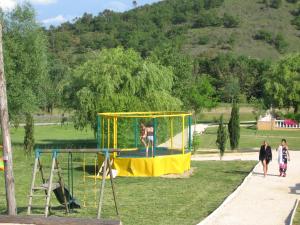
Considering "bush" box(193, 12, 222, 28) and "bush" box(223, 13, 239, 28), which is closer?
"bush" box(223, 13, 239, 28)

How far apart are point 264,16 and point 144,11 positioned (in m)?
46.6

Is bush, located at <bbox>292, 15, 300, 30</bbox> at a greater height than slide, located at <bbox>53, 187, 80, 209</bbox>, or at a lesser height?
greater

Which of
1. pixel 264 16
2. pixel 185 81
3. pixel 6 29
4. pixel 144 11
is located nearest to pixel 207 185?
pixel 6 29

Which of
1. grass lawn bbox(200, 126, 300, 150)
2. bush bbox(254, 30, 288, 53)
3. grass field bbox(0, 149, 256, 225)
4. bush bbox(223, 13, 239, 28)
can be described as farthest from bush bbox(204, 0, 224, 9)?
grass field bbox(0, 149, 256, 225)

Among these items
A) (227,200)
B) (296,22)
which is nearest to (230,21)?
(296,22)

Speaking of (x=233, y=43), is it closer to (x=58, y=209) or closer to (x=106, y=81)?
(x=106, y=81)

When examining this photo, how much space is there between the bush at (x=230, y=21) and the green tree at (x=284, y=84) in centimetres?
7830

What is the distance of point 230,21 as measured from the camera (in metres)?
146

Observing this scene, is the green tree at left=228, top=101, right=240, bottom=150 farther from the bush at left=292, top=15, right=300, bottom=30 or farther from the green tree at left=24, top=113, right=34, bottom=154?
the bush at left=292, top=15, right=300, bottom=30

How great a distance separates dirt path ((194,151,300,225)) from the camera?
12.8 m

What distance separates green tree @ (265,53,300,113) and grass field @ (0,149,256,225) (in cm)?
4182

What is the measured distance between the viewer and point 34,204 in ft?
49.8

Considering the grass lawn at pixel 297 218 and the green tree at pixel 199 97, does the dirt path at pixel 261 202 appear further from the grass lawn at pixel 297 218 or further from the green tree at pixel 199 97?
the green tree at pixel 199 97

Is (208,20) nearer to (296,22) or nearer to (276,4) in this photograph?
(276,4)
